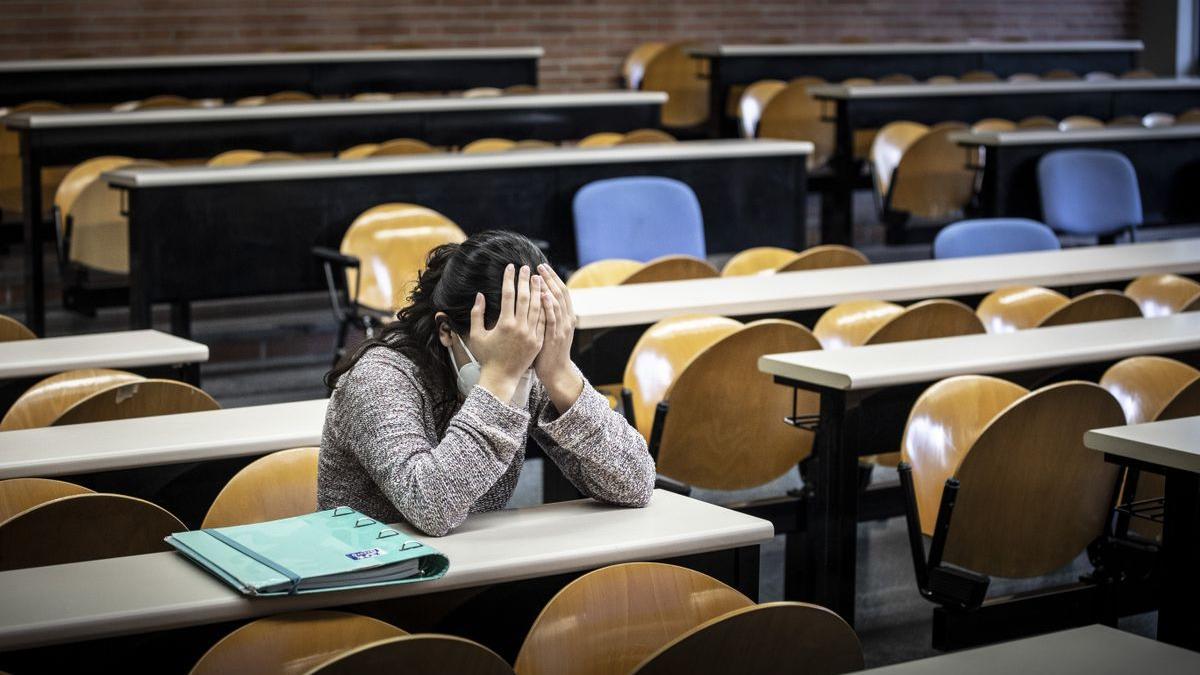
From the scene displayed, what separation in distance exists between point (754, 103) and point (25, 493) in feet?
23.5

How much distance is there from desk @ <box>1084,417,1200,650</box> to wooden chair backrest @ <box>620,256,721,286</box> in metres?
2.39

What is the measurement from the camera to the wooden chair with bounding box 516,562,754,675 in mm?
1852

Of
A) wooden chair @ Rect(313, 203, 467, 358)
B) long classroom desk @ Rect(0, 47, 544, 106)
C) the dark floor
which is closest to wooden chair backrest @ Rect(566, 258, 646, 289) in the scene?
the dark floor

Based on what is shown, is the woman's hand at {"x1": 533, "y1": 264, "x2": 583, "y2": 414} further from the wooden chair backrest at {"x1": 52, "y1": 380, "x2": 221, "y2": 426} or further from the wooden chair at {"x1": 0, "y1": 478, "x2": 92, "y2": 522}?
the wooden chair backrest at {"x1": 52, "y1": 380, "x2": 221, "y2": 426}

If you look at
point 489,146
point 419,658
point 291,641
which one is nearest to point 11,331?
point 291,641

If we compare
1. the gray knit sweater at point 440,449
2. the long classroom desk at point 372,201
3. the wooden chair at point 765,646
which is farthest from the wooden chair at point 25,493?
the long classroom desk at point 372,201

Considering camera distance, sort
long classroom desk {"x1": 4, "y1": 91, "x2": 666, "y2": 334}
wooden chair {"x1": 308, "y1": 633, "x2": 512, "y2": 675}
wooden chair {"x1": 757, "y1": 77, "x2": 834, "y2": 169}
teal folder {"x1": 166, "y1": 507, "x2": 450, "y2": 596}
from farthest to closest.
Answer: wooden chair {"x1": 757, "y1": 77, "x2": 834, "y2": 169} → long classroom desk {"x1": 4, "y1": 91, "x2": 666, "y2": 334} → teal folder {"x1": 166, "y1": 507, "x2": 450, "y2": 596} → wooden chair {"x1": 308, "y1": 633, "x2": 512, "y2": 675}

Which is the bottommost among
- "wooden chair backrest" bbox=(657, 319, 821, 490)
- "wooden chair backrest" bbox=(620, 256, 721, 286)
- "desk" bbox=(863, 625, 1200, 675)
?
"wooden chair backrest" bbox=(657, 319, 821, 490)

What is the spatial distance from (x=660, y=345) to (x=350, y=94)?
614cm

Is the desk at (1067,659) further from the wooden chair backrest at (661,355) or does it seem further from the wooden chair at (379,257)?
the wooden chair at (379,257)

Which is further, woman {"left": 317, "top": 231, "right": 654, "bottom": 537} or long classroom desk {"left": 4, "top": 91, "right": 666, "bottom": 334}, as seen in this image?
long classroom desk {"left": 4, "top": 91, "right": 666, "bottom": 334}

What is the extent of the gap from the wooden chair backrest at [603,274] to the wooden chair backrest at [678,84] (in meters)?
5.80

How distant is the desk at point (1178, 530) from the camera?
7.70 ft

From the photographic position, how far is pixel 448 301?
2.33 m
